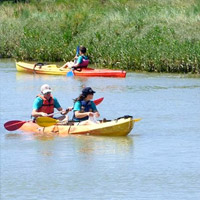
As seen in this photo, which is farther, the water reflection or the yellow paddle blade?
the yellow paddle blade

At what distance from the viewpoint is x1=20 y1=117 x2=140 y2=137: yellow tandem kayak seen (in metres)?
15.0

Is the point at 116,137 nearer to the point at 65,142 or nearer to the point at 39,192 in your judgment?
the point at 65,142

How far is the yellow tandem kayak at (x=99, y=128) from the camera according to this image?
15.0 metres

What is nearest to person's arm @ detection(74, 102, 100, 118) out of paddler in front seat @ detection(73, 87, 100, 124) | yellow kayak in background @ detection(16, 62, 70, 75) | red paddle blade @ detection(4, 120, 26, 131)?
paddler in front seat @ detection(73, 87, 100, 124)

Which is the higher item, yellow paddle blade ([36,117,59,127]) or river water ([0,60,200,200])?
yellow paddle blade ([36,117,59,127])

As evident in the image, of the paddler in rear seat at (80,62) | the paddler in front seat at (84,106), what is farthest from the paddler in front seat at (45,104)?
the paddler in rear seat at (80,62)

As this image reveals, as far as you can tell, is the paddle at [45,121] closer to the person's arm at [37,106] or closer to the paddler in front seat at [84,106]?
the person's arm at [37,106]

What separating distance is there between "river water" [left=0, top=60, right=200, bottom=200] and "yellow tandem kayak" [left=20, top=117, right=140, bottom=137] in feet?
0.41

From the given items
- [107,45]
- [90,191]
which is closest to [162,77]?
[107,45]

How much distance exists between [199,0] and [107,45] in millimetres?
6708

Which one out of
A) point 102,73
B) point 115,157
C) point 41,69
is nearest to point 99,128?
point 115,157

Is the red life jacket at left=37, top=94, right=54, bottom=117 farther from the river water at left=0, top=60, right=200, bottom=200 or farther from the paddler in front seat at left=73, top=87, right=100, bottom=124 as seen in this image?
the paddler in front seat at left=73, top=87, right=100, bottom=124

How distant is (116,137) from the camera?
50.0ft

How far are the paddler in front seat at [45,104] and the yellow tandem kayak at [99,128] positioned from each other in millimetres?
244
